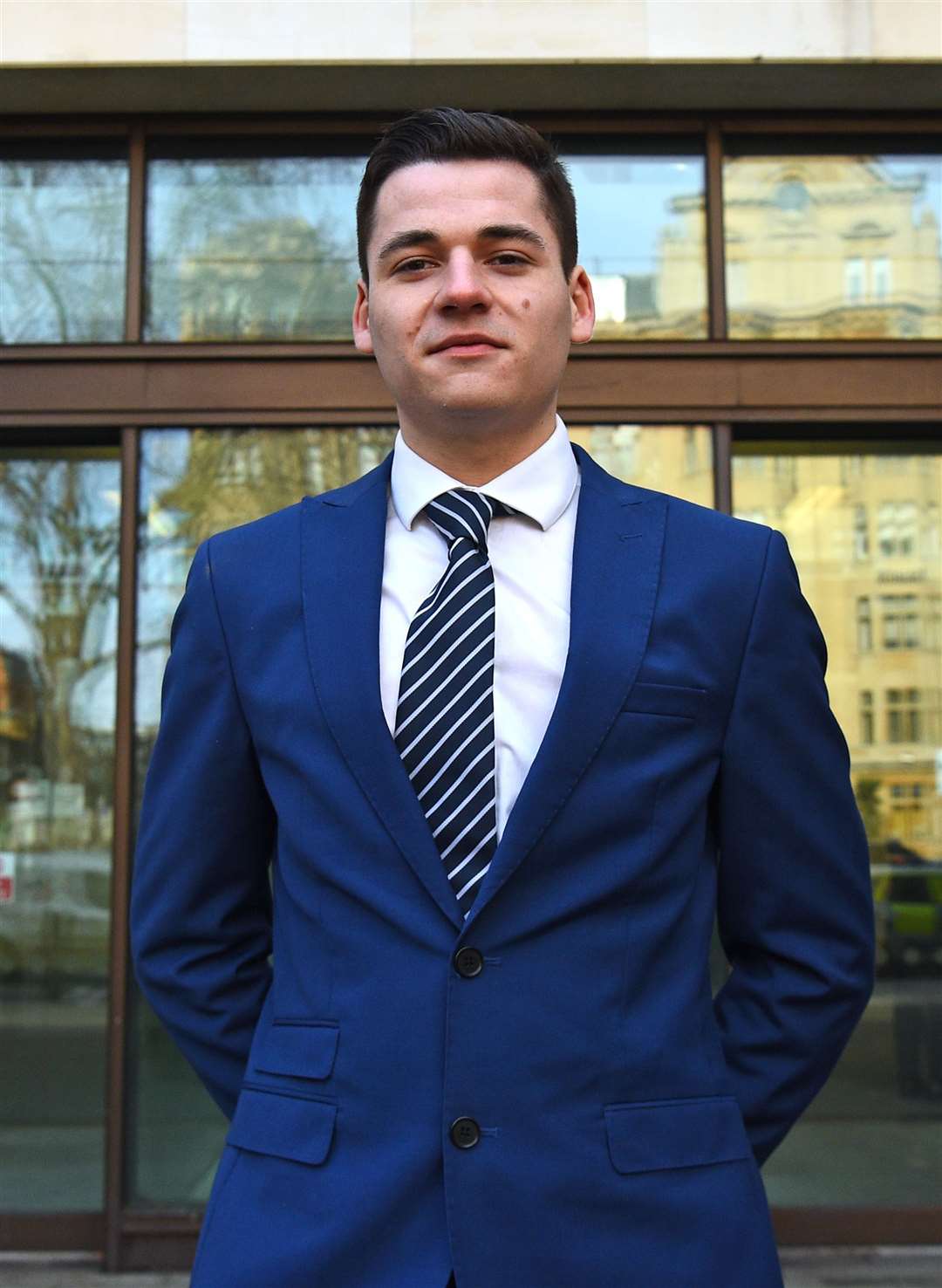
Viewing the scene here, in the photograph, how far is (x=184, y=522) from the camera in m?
5.20

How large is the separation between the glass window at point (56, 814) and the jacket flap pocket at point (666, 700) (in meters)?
3.68

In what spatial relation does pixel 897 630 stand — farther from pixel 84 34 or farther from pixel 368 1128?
pixel 368 1128

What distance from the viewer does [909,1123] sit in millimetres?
5281

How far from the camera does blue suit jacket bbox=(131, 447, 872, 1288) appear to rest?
5.31 feet

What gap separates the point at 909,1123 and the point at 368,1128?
13.7ft

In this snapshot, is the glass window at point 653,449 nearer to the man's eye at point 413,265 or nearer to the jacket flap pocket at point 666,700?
the man's eye at point 413,265

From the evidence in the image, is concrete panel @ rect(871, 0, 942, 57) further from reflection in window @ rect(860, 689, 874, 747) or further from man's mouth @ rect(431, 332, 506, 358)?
man's mouth @ rect(431, 332, 506, 358)

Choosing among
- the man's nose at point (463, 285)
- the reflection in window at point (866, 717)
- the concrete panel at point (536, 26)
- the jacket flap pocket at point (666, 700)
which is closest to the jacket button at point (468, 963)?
the jacket flap pocket at point (666, 700)

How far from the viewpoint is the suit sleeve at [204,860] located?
1931 millimetres

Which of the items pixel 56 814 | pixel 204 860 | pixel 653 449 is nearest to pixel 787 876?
pixel 204 860

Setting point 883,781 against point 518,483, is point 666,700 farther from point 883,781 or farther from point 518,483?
point 883,781

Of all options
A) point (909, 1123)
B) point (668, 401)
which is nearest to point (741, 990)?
point (668, 401)

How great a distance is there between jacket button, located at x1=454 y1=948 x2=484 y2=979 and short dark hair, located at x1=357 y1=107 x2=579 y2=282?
933mm

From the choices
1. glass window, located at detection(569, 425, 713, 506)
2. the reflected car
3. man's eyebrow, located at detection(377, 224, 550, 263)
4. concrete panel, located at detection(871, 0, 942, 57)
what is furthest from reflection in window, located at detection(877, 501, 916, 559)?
man's eyebrow, located at detection(377, 224, 550, 263)
